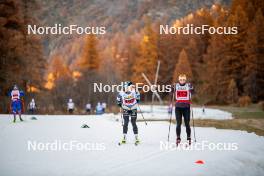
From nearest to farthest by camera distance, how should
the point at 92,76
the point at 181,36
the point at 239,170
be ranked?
the point at 239,170 → the point at 92,76 → the point at 181,36

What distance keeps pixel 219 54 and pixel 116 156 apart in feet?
162

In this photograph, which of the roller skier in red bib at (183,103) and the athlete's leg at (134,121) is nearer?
the roller skier in red bib at (183,103)

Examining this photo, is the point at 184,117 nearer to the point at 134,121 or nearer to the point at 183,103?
the point at 183,103

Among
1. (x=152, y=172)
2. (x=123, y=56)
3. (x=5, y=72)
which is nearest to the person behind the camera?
(x=152, y=172)

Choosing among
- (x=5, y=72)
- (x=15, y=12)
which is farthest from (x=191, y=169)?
(x=15, y=12)

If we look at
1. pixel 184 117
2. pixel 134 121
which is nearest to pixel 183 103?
pixel 184 117

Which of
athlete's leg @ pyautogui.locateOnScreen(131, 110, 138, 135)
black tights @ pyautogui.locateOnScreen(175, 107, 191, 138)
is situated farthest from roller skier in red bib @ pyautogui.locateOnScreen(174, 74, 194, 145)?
athlete's leg @ pyautogui.locateOnScreen(131, 110, 138, 135)

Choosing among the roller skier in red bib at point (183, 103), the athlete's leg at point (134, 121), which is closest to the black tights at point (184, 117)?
the roller skier in red bib at point (183, 103)

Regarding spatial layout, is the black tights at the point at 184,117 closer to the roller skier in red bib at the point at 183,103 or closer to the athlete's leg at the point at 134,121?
the roller skier in red bib at the point at 183,103

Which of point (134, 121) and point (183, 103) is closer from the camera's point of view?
point (183, 103)

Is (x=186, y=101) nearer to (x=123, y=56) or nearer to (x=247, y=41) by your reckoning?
(x=247, y=41)

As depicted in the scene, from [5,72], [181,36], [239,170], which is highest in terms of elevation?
[181,36]

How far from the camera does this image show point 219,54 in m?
56.4

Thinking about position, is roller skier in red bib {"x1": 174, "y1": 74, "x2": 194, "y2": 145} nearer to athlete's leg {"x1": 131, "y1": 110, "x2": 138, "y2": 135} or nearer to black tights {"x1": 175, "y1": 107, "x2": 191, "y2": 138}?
black tights {"x1": 175, "y1": 107, "x2": 191, "y2": 138}
